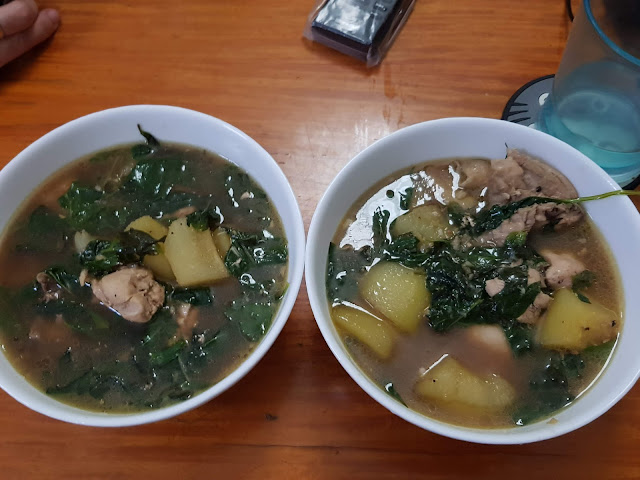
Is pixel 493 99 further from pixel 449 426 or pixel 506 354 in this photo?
pixel 449 426

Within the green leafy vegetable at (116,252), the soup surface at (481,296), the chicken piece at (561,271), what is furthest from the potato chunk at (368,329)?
the green leafy vegetable at (116,252)

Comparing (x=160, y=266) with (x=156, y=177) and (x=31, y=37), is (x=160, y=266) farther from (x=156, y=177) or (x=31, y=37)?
(x=31, y=37)

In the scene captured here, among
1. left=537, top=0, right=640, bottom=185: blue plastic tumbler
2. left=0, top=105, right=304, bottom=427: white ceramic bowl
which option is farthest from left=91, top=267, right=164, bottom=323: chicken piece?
left=537, top=0, right=640, bottom=185: blue plastic tumbler

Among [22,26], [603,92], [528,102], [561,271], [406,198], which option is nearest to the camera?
[561,271]

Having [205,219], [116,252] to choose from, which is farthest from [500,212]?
[116,252]

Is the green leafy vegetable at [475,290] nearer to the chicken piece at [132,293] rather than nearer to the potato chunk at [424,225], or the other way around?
the potato chunk at [424,225]

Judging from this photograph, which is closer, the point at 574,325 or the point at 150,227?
the point at 574,325
